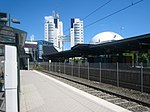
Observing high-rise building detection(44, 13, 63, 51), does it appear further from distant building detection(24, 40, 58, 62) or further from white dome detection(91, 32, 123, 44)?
white dome detection(91, 32, 123, 44)

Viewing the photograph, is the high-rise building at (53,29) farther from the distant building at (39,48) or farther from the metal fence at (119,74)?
the metal fence at (119,74)

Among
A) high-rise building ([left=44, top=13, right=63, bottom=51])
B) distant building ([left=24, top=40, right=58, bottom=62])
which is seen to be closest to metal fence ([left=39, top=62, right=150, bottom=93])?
distant building ([left=24, top=40, right=58, bottom=62])

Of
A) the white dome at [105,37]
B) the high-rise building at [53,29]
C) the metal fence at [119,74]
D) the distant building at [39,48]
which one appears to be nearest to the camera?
the metal fence at [119,74]

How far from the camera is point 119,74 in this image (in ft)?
52.4

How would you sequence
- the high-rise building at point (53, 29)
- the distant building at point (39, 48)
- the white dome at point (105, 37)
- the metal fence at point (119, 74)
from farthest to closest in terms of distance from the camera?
the high-rise building at point (53, 29) < the distant building at point (39, 48) < the white dome at point (105, 37) < the metal fence at point (119, 74)

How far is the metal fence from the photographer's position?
1321 cm

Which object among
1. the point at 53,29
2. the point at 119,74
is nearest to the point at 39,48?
the point at 53,29

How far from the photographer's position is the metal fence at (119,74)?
13.2 metres

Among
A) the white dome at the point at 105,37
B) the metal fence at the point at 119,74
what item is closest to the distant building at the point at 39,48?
the white dome at the point at 105,37

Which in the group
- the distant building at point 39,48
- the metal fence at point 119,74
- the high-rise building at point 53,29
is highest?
the high-rise building at point 53,29

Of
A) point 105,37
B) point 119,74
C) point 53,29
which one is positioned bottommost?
point 119,74

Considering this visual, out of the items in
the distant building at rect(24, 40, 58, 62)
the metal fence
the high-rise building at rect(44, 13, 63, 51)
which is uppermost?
the high-rise building at rect(44, 13, 63, 51)

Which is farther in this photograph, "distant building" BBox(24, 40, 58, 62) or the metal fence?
"distant building" BBox(24, 40, 58, 62)

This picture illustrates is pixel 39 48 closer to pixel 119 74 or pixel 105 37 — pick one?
pixel 105 37
